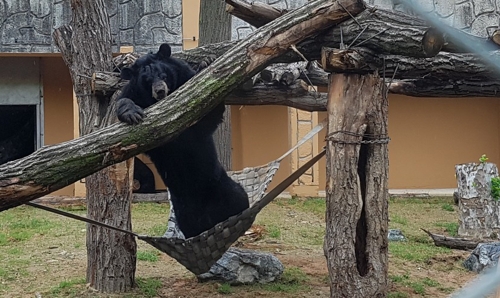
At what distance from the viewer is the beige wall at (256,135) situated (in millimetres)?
12109

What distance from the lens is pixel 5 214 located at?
943cm

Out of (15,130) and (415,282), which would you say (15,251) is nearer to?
(415,282)

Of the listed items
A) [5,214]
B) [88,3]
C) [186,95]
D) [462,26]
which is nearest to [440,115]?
[462,26]

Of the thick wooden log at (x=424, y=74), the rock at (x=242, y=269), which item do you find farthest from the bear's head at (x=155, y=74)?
the rock at (x=242, y=269)

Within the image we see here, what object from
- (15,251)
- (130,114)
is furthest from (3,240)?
(130,114)

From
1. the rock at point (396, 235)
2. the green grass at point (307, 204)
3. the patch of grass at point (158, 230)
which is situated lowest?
the rock at point (396, 235)

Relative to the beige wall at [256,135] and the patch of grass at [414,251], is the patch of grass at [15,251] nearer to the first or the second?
the patch of grass at [414,251]

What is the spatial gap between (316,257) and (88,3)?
3287 mm

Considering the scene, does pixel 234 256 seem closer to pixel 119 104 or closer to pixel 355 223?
pixel 355 223

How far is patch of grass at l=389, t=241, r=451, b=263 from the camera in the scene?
6480 mm

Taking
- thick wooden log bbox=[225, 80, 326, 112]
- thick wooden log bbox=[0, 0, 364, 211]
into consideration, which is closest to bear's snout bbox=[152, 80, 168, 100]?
thick wooden log bbox=[225, 80, 326, 112]

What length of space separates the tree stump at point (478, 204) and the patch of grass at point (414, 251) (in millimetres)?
459

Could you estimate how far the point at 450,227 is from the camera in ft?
26.6

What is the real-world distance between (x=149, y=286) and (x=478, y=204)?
3.95 m
